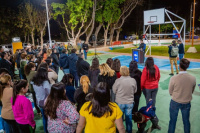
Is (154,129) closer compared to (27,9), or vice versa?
(154,129)

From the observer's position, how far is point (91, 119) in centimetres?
230

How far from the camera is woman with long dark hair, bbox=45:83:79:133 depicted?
2.73 meters

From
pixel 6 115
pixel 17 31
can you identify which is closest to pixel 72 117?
pixel 6 115

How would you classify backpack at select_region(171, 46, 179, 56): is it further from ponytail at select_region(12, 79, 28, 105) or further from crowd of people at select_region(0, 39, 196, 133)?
ponytail at select_region(12, 79, 28, 105)

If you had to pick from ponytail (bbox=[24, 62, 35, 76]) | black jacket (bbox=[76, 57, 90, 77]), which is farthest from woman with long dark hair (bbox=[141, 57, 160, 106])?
ponytail (bbox=[24, 62, 35, 76])

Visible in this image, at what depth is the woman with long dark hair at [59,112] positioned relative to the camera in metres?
2.73

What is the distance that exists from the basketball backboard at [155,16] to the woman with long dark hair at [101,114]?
1499 centimetres

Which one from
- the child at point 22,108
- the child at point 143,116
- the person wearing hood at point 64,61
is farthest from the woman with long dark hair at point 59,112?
the person wearing hood at point 64,61

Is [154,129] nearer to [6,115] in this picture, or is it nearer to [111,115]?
[111,115]

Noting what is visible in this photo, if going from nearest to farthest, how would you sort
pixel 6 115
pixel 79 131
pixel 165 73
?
pixel 79 131
pixel 6 115
pixel 165 73

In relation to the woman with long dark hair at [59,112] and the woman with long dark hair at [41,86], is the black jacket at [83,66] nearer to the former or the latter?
the woman with long dark hair at [41,86]

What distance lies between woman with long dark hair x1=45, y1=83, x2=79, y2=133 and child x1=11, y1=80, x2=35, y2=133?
69 cm

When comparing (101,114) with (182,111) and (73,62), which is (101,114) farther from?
(73,62)

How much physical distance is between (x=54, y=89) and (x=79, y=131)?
784mm
